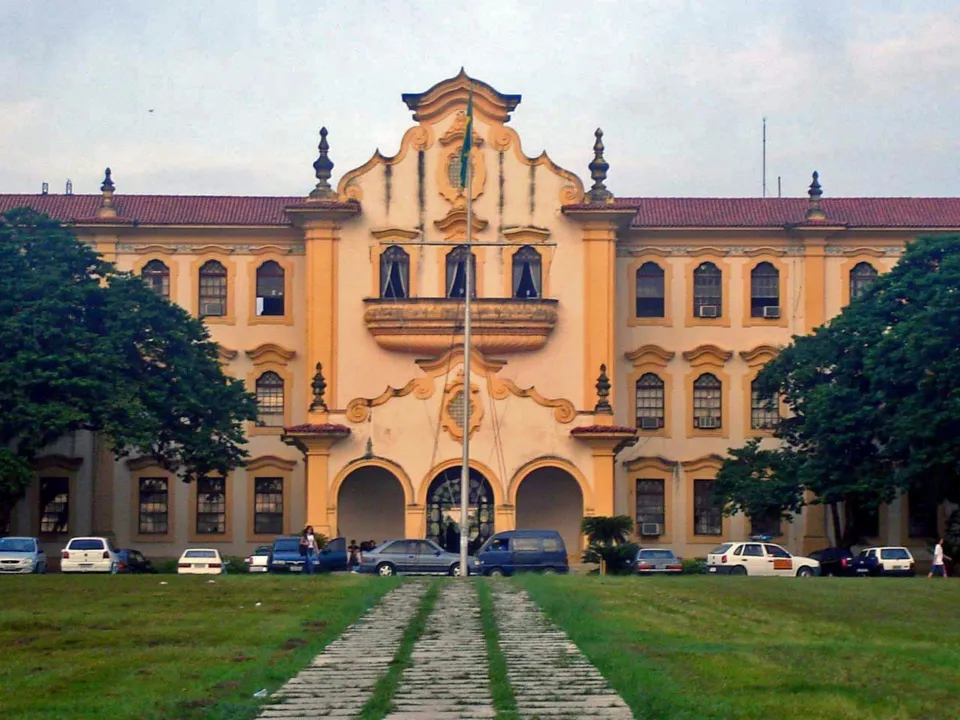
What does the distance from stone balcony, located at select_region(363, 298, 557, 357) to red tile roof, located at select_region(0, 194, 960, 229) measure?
227 inches

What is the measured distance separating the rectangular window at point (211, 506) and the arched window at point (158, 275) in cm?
756

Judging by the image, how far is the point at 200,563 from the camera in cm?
5131

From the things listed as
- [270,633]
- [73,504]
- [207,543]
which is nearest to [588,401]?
[207,543]

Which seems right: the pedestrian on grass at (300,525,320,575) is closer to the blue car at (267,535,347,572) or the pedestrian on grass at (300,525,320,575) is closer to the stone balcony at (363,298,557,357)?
the blue car at (267,535,347,572)

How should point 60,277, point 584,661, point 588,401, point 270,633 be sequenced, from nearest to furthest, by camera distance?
point 584,661
point 270,633
point 60,277
point 588,401

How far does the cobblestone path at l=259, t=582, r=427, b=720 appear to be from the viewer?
1627cm

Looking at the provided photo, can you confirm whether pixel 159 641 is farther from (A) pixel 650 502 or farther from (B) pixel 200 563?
(A) pixel 650 502

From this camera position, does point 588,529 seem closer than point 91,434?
Yes

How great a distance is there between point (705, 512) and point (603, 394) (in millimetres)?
8811

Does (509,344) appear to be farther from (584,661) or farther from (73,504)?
(584,661)

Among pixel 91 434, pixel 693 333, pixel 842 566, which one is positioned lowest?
pixel 842 566

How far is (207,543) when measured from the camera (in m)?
63.5

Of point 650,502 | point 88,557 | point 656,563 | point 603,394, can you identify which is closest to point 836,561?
point 656,563

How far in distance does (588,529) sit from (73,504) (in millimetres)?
20812
